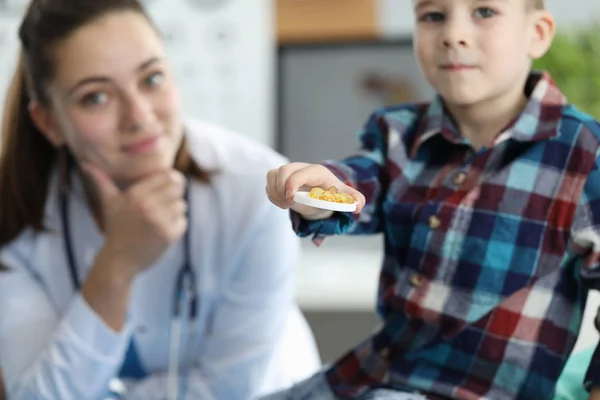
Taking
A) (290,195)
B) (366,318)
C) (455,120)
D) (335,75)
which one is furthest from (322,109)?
(290,195)

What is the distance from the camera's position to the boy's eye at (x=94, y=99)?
0.89m

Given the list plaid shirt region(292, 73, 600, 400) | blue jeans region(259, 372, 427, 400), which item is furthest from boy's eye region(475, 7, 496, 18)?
blue jeans region(259, 372, 427, 400)

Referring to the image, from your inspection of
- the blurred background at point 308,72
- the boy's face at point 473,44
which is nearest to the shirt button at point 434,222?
the boy's face at point 473,44

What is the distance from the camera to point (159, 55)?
0.92 m

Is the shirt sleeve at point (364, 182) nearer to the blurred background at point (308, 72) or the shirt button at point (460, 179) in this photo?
the shirt button at point (460, 179)

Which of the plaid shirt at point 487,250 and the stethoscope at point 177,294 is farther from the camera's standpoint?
the stethoscope at point 177,294

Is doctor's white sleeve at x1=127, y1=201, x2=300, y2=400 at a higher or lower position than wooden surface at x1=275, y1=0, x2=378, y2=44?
lower

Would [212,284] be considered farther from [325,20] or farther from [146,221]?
[325,20]

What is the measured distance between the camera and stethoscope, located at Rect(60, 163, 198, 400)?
40.0 inches

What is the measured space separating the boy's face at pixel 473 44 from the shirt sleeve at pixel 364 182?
10cm

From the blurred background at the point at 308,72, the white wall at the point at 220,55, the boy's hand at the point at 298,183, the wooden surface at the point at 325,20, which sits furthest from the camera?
the white wall at the point at 220,55

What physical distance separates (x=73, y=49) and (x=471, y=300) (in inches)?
20.6

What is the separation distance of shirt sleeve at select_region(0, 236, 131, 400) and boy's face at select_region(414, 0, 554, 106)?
19.1 inches

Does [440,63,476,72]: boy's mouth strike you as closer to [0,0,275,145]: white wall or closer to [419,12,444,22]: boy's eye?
[419,12,444,22]: boy's eye
